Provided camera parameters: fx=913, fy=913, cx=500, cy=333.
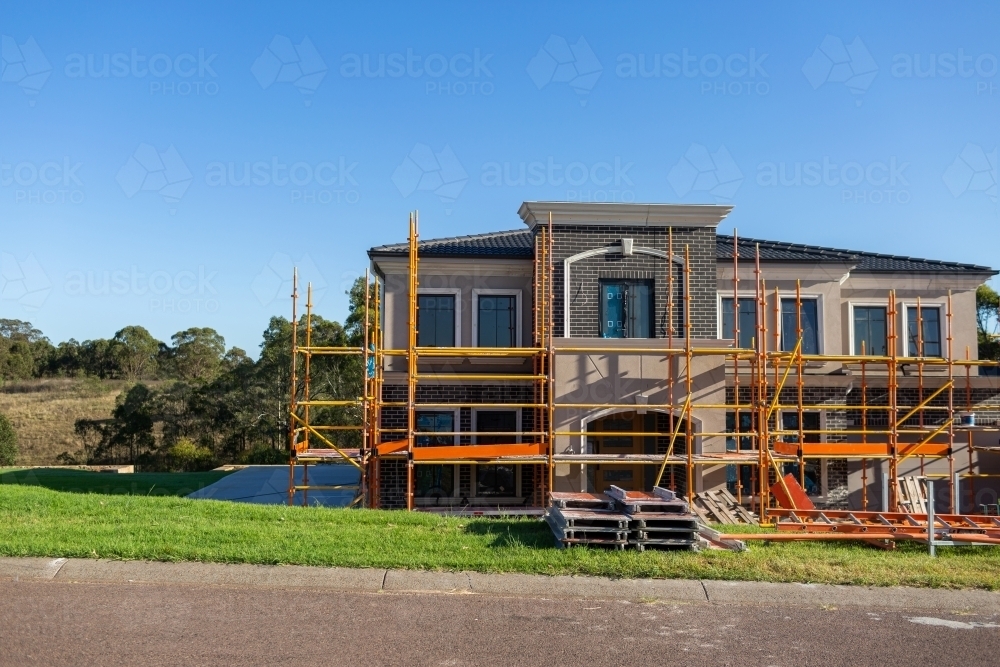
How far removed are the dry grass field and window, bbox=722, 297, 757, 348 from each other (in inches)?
1163

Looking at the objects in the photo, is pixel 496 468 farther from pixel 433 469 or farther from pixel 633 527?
pixel 633 527

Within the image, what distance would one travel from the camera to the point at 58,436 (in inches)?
1673

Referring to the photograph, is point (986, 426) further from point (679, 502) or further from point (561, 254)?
point (679, 502)

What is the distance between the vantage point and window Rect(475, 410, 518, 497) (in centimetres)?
1883

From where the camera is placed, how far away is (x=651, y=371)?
17.4 metres

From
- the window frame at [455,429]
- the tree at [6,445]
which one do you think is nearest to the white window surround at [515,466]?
the window frame at [455,429]

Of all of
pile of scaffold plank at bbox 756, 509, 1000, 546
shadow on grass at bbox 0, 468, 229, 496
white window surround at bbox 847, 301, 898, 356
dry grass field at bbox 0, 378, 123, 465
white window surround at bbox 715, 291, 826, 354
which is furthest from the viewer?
dry grass field at bbox 0, 378, 123, 465

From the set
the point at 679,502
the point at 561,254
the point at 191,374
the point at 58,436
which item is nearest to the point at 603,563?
the point at 679,502

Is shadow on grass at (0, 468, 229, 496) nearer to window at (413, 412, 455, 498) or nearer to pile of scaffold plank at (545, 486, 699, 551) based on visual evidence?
window at (413, 412, 455, 498)

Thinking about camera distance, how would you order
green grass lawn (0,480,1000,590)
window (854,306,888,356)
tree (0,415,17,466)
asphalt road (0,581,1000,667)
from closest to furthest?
asphalt road (0,581,1000,667), green grass lawn (0,480,1000,590), window (854,306,888,356), tree (0,415,17,466)

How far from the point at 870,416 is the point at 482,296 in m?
8.99

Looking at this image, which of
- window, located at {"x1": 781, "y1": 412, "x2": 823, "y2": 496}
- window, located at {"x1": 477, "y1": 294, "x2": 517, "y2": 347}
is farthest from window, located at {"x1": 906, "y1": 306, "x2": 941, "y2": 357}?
window, located at {"x1": 477, "y1": 294, "x2": 517, "y2": 347}

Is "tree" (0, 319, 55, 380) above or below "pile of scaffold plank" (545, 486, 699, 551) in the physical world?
above

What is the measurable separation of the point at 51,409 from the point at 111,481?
88.2 ft
